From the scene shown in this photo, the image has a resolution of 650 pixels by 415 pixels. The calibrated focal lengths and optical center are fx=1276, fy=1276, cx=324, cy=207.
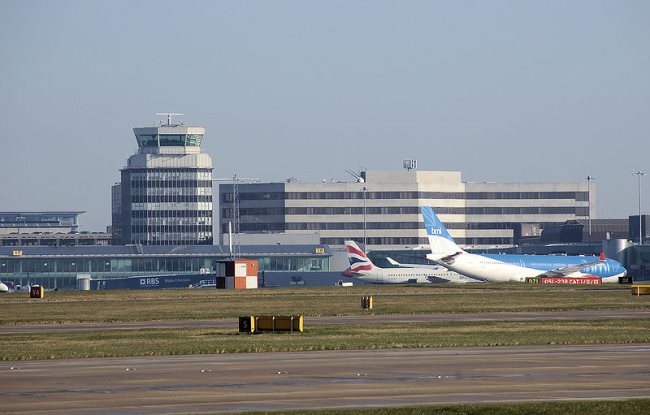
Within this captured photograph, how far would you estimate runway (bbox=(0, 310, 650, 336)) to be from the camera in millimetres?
73938

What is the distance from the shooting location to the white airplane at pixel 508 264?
155 metres

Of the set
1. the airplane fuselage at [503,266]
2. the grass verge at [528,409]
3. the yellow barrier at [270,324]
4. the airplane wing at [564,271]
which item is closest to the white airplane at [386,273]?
the airplane fuselage at [503,266]

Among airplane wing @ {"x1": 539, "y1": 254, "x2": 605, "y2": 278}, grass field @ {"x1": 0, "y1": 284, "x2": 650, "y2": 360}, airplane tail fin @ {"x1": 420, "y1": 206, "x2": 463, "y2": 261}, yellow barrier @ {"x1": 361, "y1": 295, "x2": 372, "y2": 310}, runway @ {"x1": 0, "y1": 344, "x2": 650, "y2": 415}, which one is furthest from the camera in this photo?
airplane tail fin @ {"x1": 420, "y1": 206, "x2": 463, "y2": 261}

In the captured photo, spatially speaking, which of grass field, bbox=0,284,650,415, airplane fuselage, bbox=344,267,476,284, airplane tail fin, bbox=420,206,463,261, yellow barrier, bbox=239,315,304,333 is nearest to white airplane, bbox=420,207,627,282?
airplane tail fin, bbox=420,206,463,261

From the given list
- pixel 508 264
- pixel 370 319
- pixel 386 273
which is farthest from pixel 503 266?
pixel 370 319

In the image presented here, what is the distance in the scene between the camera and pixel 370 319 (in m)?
77.9

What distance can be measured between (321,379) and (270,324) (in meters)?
23.6

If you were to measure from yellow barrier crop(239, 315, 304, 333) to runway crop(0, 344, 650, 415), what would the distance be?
39.8 ft

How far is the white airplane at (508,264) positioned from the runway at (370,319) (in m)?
70.5

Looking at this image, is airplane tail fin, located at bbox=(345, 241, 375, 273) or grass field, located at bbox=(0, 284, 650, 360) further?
airplane tail fin, located at bbox=(345, 241, 375, 273)

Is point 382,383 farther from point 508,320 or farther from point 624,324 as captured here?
point 508,320

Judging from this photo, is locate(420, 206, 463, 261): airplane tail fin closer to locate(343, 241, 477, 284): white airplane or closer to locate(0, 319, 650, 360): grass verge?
locate(343, 241, 477, 284): white airplane

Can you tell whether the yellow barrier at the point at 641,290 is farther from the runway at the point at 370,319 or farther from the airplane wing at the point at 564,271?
the airplane wing at the point at 564,271

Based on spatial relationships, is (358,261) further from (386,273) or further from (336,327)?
(336,327)
